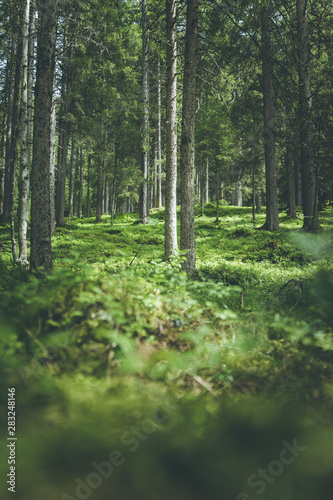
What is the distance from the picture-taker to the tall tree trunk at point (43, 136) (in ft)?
20.2

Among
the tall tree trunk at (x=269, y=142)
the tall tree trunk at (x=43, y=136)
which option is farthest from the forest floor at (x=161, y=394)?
the tall tree trunk at (x=269, y=142)

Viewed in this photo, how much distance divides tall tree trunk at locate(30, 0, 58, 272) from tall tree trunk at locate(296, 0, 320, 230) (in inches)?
394

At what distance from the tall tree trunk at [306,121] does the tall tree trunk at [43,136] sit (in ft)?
32.9

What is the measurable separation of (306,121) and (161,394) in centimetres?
1323

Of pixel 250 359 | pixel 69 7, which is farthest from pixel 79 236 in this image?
pixel 250 359

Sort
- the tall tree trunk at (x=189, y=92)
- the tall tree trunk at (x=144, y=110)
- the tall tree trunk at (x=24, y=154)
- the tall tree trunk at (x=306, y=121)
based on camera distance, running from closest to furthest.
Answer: the tall tree trunk at (x=189, y=92)
the tall tree trunk at (x=24, y=154)
the tall tree trunk at (x=306, y=121)
the tall tree trunk at (x=144, y=110)

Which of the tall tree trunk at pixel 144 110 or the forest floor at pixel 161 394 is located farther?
the tall tree trunk at pixel 144 110

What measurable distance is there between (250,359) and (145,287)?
1431mm

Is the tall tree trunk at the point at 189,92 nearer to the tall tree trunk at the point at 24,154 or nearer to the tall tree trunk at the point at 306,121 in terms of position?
the tall tree trunk at the point at 24,154

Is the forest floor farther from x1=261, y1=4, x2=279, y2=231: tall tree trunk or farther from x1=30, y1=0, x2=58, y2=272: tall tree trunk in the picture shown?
x1=261, y1=4, x2=279, y2=231: tall tree trunk

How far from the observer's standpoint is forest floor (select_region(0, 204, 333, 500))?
143 cm

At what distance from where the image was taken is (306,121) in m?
11.8

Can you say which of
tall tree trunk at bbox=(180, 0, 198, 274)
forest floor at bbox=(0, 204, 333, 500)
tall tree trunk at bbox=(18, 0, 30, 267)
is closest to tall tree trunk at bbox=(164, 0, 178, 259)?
tall tree trunk at bbox=(180, 0, 198, 274)

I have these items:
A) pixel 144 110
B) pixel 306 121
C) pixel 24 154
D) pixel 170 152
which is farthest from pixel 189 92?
pixel 144 110
